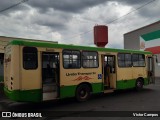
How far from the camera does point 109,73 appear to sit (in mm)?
14656

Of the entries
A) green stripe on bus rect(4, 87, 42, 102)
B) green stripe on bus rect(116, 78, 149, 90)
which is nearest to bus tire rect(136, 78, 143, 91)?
green stripe on bus rect(116, 78, 149, 90)

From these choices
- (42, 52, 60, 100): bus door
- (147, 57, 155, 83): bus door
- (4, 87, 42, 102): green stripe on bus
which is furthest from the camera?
(147, 57, 155, 83): bus door

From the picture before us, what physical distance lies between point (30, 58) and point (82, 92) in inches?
144

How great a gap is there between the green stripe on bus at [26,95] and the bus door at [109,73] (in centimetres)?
517

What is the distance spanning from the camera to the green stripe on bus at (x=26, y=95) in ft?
32.0

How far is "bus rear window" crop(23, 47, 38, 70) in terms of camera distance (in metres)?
10.1

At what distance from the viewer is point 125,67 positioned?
594 inches

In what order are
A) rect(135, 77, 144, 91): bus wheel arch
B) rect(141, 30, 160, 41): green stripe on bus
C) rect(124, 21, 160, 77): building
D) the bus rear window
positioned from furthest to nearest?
rect(141, 30, 160, 41): green stripe on bus
rect(124, 21, 160, 77): building
rect(135, 77, 144, 91): bus wheel arch
the bus rear window

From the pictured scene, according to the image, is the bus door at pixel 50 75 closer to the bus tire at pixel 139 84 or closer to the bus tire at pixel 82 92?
the bus tire at pixel 82 92

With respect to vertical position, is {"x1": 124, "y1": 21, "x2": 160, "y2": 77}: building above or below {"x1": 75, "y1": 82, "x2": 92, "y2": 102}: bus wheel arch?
above

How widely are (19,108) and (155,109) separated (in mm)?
6172

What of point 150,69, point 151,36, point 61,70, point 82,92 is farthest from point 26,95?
point 151,36

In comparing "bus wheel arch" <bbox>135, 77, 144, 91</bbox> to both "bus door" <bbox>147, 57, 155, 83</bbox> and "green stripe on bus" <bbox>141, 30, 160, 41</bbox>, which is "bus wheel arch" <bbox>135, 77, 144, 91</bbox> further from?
"green stripe on bus" <bbox>141, 30, 160, 41</bbox>

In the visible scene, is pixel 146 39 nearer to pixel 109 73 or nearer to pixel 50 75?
pixel 109 73
